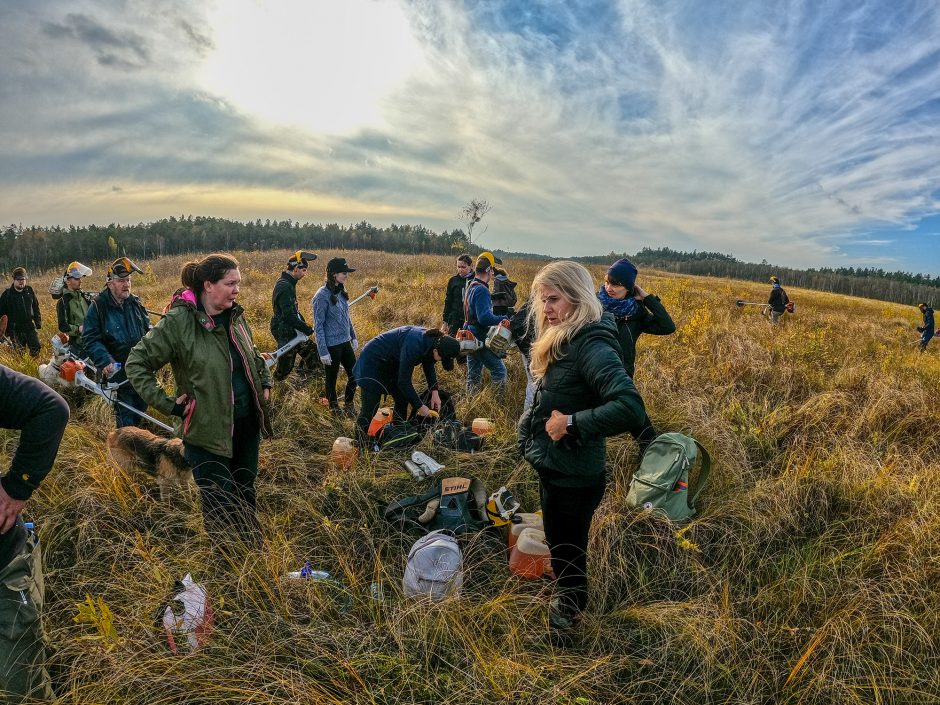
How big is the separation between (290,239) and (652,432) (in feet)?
232

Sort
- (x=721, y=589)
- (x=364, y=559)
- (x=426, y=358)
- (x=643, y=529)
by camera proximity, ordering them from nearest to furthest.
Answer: (x=721, y=589) < (x=364, y=559) < (x=643, y=529) < (x=426, y=358)

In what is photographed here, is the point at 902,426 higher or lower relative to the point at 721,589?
higher

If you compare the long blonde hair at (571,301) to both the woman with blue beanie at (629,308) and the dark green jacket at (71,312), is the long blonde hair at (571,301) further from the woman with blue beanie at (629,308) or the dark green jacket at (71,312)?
the dark green jacket at (71,312)

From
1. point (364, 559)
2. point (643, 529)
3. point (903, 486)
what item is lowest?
point (364, 559)

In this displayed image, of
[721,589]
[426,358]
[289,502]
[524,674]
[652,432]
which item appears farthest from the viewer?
[426,358]

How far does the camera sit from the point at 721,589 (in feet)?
8.82

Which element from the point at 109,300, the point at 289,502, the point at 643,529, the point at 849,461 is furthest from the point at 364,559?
the point at 849,461

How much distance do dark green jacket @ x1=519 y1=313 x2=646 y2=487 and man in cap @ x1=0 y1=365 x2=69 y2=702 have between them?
1.96 meters

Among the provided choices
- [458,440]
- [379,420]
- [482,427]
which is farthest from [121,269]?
[482,427]

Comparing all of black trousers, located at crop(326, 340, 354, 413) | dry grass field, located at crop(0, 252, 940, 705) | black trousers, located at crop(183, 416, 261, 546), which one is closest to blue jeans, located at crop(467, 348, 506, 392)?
dry grass field, located at crop(0, 252, 940, 705)

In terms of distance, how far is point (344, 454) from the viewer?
4.05 meters

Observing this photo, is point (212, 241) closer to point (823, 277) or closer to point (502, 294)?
point (502, 294)

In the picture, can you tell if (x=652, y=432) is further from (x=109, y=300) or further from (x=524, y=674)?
(x=109, y=300)

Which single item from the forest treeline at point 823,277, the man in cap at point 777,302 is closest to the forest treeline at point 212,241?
the forest treeline at point 823,277
